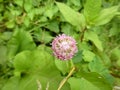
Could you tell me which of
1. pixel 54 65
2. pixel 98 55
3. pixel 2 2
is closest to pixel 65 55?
pixel 54 65

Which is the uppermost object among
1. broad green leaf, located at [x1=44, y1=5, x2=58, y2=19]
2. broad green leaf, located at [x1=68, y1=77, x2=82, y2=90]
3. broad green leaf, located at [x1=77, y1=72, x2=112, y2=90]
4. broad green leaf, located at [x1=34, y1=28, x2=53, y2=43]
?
broad green leaf, located at [x1=44, y1=5, x2=58, y2=19]

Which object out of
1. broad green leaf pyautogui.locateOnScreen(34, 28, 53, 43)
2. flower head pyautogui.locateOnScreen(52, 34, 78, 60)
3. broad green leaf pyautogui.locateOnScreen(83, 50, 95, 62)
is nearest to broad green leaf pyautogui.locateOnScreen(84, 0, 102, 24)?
broad green leaf pyautogui.locateOnScreen(83, 50, 95, 62)

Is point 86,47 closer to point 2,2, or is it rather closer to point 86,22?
point 86,22

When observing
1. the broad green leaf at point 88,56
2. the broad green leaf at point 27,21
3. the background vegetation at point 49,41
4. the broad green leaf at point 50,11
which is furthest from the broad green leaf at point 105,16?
the broad green leaf at point 27,21

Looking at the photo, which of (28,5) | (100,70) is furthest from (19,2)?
(100,70)

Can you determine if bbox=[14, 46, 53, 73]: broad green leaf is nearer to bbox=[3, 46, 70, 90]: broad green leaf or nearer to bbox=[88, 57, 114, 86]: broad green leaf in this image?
bbox=[3, 46, 70, 90]: broad green leaf
